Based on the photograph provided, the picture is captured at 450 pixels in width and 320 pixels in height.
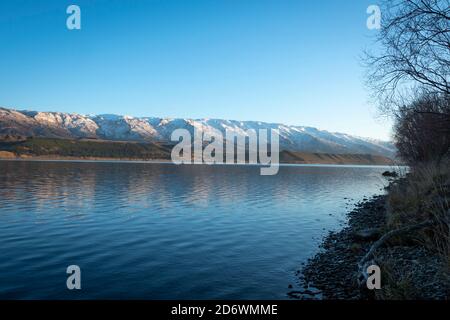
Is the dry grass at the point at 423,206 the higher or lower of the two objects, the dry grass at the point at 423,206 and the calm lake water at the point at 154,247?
the higher

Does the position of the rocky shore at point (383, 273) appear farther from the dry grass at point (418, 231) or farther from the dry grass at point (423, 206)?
the dry grass at point (423, 206)

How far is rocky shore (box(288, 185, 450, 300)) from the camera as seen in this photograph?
10.3 metres

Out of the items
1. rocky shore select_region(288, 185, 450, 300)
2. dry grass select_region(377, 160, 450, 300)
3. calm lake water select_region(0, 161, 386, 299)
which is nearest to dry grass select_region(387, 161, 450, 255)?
dry grass select_region(377, 160, 450, 300)

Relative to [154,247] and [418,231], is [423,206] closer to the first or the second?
[418,231]

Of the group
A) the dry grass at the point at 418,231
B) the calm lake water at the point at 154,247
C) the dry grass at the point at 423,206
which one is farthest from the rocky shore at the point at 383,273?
the calm lake water at the point at 154,247

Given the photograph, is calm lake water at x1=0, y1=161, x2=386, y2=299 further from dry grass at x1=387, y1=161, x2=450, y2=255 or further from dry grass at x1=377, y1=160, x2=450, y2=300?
dry grass at x1=387, y1=161, x2=450, y2=255

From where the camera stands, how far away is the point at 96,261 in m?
17.0

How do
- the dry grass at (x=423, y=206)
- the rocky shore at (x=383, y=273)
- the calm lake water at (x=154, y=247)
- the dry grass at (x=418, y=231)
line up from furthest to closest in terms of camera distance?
the dry grass at (x=423, y=206)
the calm lake water at (x=154, y=247)
the dry grass at (x=418, y=231)
the rocky shore at (x=383, y=273)

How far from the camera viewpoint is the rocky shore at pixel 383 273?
1030cm

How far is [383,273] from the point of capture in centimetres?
1197

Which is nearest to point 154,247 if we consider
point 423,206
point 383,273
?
point 383,273

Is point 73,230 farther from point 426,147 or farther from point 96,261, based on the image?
point 426,147
